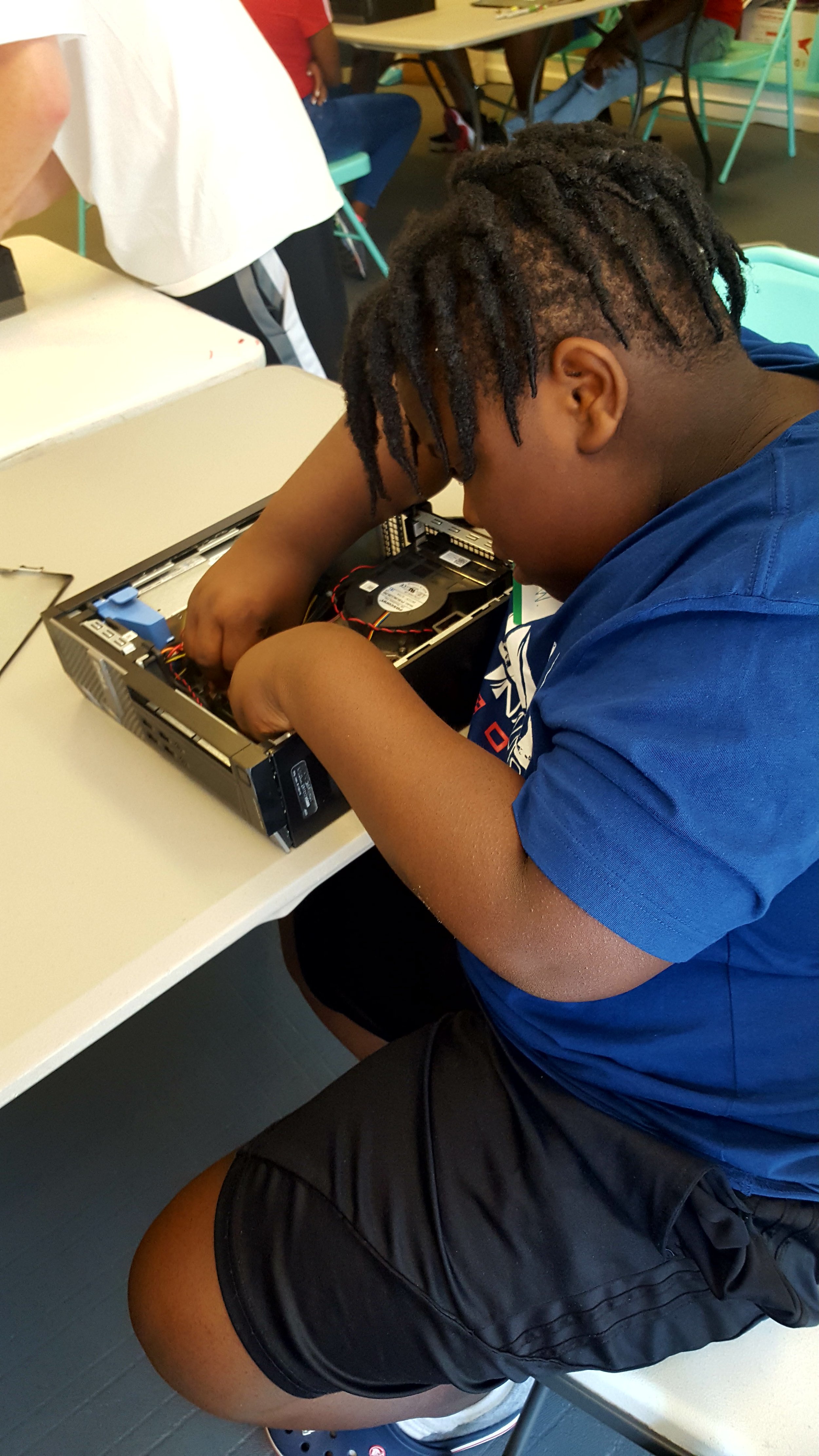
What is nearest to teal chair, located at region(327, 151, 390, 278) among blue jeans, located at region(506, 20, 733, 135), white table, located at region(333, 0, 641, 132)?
white table, located at region(333, 0, 641, 132)

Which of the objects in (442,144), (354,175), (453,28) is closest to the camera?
(354,175)

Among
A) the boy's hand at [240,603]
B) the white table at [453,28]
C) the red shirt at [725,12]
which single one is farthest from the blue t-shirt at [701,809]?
the red shirt at [725,12]

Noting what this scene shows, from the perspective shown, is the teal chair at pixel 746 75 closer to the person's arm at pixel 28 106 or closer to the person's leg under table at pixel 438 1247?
the person's arm at pixel 28 106

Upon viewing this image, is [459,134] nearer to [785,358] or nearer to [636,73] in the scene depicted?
[636,73]

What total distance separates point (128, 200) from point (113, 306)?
0.14 meters

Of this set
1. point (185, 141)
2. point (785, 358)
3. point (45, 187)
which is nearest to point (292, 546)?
point (785, 358)

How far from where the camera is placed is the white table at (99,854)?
59 cm

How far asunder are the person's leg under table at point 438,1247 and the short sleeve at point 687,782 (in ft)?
0.67

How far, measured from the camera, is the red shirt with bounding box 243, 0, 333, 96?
9.91ft

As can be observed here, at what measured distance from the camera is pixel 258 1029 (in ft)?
Result: 4.48

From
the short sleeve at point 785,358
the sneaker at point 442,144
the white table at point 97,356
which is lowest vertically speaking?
the short sleeve at point 785,358

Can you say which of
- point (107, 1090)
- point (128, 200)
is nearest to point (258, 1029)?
point (107, 1090)

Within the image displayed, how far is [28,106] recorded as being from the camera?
1128mm

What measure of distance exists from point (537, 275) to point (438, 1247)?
0.61 m
